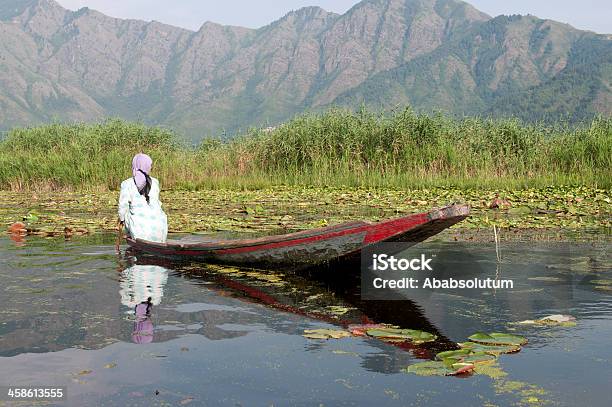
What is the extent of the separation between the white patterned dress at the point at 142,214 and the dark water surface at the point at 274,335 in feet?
2.40

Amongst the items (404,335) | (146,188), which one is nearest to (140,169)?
(146,188)

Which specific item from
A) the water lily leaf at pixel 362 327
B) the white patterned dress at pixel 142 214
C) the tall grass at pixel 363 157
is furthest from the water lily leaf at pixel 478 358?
the tall grass at pixel 363 157

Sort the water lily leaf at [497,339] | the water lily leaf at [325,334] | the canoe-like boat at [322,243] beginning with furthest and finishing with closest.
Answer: the canoe-like boat at [322,243], the water lily leaf at [325,334], the water lily leaf at [497,339]

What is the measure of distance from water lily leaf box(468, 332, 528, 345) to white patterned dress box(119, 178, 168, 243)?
15.8ft

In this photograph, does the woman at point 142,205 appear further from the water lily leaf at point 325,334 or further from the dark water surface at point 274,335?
the water lily leaf at point 325,334

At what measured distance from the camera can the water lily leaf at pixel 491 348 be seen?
4.00 m

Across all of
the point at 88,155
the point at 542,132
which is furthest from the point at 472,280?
the point at 88,155

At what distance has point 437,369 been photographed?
372cm

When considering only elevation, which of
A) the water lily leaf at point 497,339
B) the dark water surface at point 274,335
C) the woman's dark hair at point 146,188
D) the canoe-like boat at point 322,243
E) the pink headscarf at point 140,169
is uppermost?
the pink headscarf at point 140,169

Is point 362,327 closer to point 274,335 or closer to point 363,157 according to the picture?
point 274,335

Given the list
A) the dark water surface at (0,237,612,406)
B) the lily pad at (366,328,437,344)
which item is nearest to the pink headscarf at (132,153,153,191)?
the dark water surface at (0,237,612,406)

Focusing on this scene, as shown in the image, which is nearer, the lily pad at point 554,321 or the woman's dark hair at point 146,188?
the lily pad at point 554,321

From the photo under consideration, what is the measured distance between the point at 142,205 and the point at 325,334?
4.16m

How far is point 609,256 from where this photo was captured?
7.41 m
